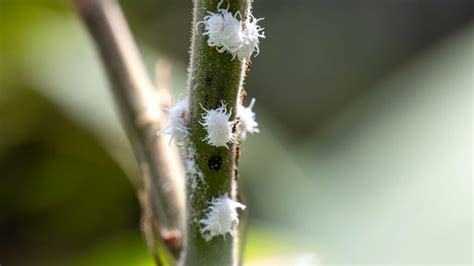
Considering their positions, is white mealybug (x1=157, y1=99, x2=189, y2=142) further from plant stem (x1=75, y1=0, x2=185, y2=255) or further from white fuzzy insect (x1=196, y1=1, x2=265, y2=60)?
plant stem (x1=75, y1=0, x2=185, y2=255)

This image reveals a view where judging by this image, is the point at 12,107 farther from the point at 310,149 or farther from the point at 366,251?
the point at 366,251

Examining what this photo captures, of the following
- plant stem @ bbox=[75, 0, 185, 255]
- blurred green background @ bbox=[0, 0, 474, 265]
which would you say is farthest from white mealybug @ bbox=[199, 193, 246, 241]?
blurred green background @ bbox=[0, 0, 474, 265]

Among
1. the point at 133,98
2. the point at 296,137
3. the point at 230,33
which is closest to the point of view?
the point at 230,33

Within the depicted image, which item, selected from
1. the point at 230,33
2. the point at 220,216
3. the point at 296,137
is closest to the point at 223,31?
→ the point at 230,33

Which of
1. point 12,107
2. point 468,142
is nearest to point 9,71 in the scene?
point 12,107

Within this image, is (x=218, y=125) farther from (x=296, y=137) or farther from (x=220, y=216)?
(x=296, y=137)
